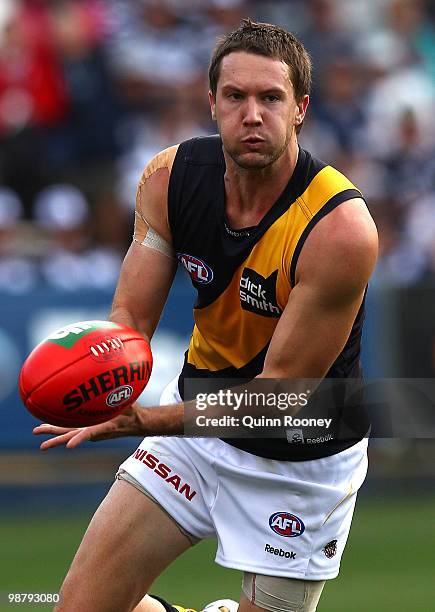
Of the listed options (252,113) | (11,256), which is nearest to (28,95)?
(11,256)

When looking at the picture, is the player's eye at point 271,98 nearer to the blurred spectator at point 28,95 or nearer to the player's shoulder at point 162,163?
the player's shoulder at point 162,163

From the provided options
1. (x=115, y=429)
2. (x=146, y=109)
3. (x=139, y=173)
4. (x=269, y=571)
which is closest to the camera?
(x=115, y=429)

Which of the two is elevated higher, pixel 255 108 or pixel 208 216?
pixel 255 108

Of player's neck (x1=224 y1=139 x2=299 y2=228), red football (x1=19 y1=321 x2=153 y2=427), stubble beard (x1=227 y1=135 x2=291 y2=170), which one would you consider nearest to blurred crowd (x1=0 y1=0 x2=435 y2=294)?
player's neck (x1=224 y1=139 x2=299 y2=228)

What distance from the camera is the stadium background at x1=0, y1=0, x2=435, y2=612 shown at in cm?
895

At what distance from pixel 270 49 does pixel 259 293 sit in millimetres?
849

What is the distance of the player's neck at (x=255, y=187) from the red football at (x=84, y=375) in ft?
2.17

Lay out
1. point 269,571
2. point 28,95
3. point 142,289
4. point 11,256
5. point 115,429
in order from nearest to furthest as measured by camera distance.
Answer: point 115,429 → point 269,571 → point 142,289 → point 11,256 → point 28,95

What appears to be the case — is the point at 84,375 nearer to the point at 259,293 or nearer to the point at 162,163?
the point at 259,293

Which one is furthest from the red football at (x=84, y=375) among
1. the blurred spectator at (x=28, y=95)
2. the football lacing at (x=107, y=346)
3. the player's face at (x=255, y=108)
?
the blurred spectator at (x=28, y=95)

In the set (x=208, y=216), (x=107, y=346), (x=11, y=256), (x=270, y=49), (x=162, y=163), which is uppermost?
(x=11, y=256)

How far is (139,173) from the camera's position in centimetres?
1050

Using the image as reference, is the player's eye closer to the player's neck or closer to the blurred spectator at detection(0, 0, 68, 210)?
the player's neck

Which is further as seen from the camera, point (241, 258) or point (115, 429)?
point (241, 258)
